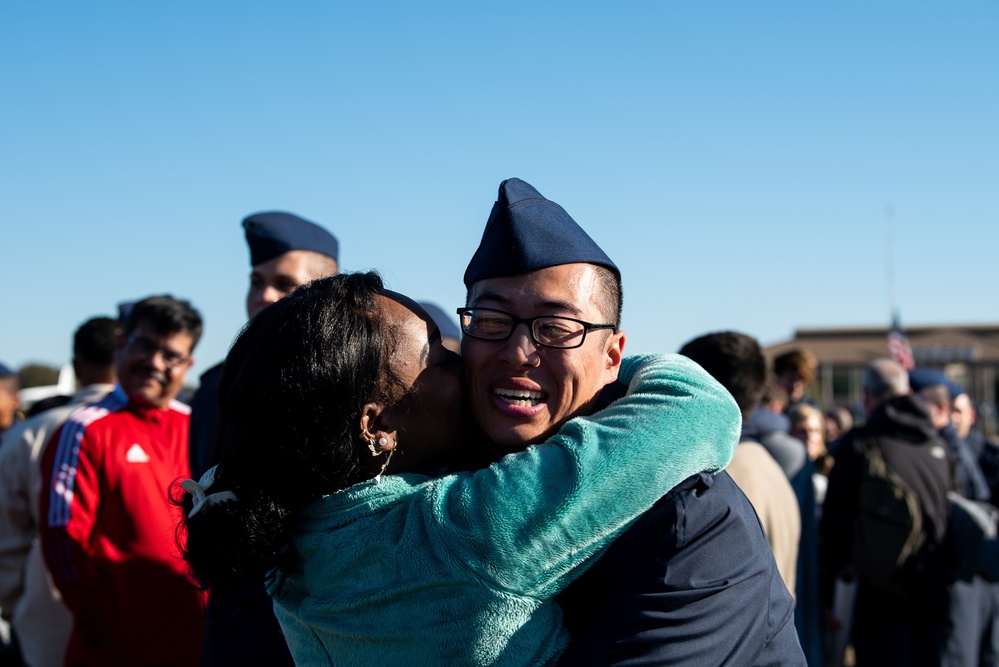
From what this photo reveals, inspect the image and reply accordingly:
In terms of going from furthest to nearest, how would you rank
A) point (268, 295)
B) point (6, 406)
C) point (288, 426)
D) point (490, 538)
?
1. point (6, 406)
2. point (268, 295)
3. point (288, 426)
4. point (490, 538)

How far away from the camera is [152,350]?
4543 mm

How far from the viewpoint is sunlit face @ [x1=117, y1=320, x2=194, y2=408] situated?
4.53 meters

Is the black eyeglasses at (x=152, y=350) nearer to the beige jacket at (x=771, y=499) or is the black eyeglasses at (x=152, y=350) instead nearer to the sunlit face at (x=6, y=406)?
the beige jacket at (x=771, y=499)

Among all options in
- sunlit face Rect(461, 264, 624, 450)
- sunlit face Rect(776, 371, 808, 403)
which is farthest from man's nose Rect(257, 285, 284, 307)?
sunlit face Rect(776, 371, 808, 403)

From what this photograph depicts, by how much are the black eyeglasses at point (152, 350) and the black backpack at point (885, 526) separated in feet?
12.4

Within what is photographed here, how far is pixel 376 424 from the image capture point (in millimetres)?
1836

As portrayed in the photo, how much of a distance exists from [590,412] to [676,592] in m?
0.56

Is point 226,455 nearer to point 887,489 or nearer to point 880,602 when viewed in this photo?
point 887,489

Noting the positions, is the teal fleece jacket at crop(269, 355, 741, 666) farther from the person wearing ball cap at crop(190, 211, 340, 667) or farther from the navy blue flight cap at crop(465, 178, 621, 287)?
the person wearing ball cap at crop(190, 211, 340, 667)

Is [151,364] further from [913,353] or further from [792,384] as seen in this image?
[913,353]

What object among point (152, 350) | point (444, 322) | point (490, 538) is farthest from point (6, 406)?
point (490, 538)

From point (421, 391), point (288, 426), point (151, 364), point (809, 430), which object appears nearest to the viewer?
point (288, 426)

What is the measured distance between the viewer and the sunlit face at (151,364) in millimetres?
4527

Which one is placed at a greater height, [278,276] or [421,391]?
[278,276]
